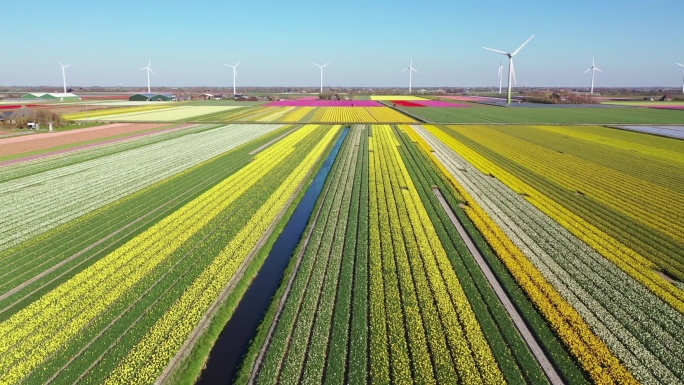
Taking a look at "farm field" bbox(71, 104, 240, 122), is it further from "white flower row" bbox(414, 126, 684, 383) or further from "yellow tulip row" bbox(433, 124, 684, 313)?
"white flower row" bbox(414, 126, 684, 383)

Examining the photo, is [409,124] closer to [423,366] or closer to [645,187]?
[645,187]

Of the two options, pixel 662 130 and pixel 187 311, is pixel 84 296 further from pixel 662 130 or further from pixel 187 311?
pixel 662 130

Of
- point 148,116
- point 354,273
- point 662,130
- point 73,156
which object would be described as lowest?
point 354,273

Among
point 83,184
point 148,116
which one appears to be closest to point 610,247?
point 83,184

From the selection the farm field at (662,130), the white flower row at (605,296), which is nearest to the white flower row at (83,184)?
the white flower row at (605,296)

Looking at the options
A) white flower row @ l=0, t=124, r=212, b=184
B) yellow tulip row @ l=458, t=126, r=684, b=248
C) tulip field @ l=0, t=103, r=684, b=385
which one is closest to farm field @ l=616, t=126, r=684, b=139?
yellow tulip row @ l=458, t=126, r=684, b=248

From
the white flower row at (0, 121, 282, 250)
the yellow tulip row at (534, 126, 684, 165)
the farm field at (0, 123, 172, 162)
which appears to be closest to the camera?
the white flower row at (0, 121, 282, 250)
